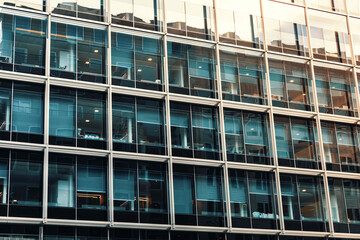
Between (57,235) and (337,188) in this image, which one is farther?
(337,188)

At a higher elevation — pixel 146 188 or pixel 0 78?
pixel 0 78

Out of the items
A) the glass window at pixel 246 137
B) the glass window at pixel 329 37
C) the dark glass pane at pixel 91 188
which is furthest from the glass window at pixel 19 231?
the glass window at pixel 329 37

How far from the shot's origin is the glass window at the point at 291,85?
40844 mm

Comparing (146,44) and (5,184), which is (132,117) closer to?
(146,44)

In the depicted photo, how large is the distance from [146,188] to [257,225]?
736cm

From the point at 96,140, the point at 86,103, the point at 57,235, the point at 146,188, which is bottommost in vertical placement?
the point at 57,235

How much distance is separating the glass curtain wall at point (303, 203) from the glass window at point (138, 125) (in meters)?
8.90

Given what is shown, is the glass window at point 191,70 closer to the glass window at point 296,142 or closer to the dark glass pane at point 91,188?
the glass window at point 296,142

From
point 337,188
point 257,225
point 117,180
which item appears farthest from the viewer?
point 337,188

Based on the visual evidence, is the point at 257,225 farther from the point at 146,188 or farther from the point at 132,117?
the point at 132,117

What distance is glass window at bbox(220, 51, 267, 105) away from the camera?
39.4 m

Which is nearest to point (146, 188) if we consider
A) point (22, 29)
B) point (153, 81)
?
point (153, 81)

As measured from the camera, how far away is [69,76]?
35031 mm

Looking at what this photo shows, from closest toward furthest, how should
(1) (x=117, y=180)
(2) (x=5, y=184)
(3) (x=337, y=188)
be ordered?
(2) (x=5, y=184), (1) (x=117, y=180), (3) (x=337, y=188)
